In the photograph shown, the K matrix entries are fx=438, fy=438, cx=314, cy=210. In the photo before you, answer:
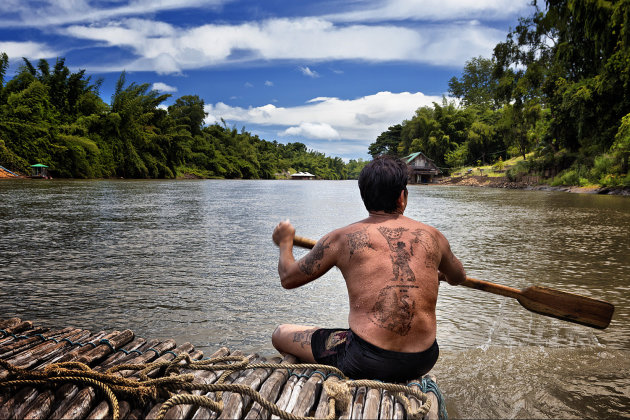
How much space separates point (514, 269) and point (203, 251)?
15.8 ft

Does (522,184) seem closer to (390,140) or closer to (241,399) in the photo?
(241,399)

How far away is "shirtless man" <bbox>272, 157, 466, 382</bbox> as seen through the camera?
2082mm

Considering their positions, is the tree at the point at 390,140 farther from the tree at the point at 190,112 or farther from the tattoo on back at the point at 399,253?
the tattoo on back at the point at 399,253

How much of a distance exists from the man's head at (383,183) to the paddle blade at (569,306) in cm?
155

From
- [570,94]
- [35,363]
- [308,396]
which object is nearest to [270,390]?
[308,396]

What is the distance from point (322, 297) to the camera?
492cm

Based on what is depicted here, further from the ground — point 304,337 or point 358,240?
point 358,240

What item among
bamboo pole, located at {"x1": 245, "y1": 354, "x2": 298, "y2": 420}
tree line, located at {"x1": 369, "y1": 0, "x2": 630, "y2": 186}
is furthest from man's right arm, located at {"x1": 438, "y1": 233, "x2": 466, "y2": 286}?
tree line, located at {"x1": 369, "y1": 0, "x2": 630, "y2": 186}

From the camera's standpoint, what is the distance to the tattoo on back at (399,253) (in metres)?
2.08

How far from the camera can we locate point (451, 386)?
2.97 metres

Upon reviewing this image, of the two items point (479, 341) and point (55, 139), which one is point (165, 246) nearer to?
point (479, 341)

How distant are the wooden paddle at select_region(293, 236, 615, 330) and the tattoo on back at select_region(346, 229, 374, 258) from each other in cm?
68

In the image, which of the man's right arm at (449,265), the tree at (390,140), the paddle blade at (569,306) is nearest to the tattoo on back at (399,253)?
the man's right arm at (449,265)

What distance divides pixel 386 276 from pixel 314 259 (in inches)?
14.9
